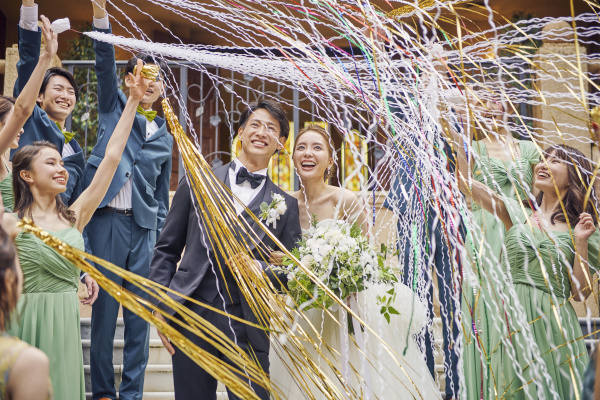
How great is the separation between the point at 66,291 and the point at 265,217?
1169mm

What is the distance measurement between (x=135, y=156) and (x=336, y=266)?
1.92 m

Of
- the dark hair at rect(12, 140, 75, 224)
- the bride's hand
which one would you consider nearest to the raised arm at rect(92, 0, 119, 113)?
the dark hair at rect(12, 140, 75, 224)

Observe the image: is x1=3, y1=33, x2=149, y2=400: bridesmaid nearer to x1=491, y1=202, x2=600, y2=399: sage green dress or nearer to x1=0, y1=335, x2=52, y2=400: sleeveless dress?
x1=0, y1=335, x2=52, y2=400: sleeveless dress

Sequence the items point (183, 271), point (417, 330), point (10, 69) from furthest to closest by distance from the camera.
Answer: point (10, 69), point (417, 330), point (183, 271)

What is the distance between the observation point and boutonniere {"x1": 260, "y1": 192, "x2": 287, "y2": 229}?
331 centimetres

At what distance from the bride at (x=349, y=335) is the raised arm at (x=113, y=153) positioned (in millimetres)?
1102

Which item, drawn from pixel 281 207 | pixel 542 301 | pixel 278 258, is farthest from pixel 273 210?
pixel 542 301

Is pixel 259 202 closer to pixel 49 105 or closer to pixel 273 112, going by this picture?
pixel 273 112

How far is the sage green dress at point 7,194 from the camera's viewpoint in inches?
146

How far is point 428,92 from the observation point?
2652mm

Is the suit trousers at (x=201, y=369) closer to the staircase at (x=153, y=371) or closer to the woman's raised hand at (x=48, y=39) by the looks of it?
the staircase at (x=153, y=371)

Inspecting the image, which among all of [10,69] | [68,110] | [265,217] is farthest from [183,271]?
[10,69]

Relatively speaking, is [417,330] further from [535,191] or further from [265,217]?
[535,191]

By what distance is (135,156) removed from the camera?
4.62 meters
